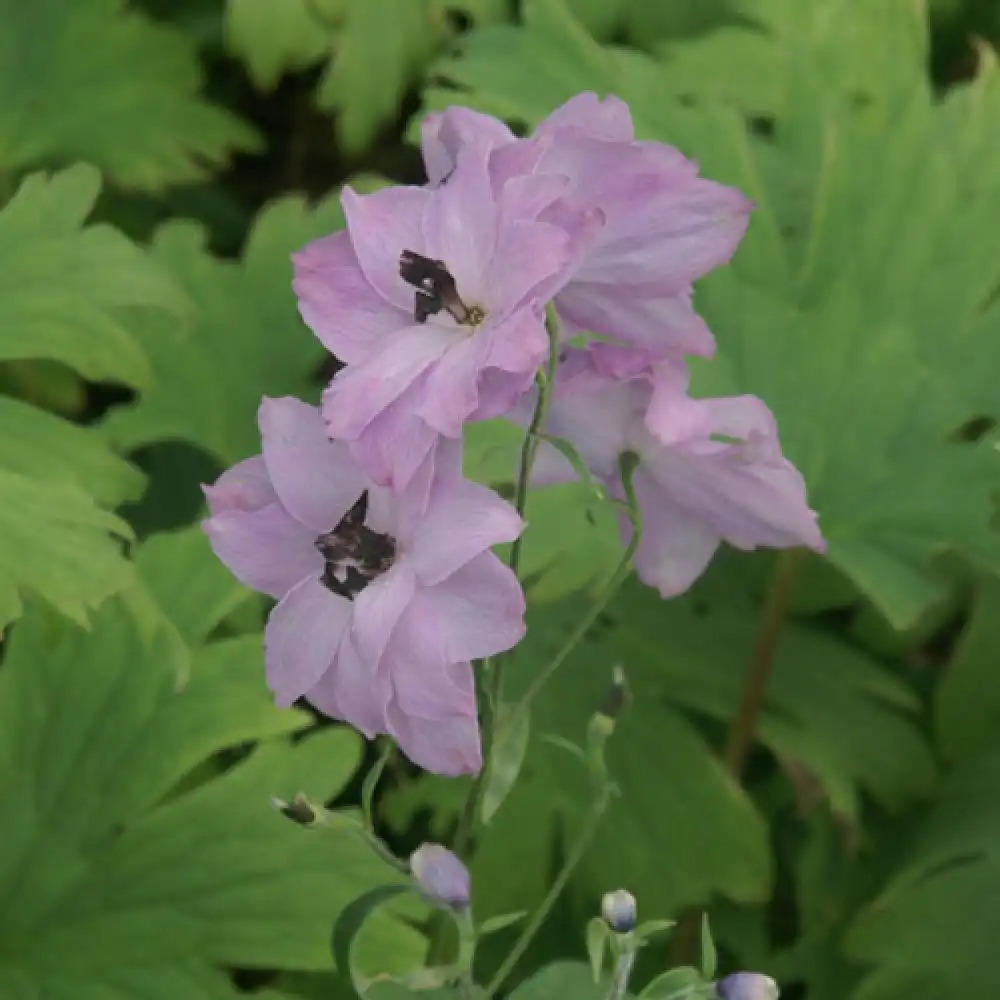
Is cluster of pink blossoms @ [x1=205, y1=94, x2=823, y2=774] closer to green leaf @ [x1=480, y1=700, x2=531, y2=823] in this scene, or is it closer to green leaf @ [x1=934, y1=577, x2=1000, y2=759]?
green leaf @ [x1=480, y1=700, x2=531, y2=823]

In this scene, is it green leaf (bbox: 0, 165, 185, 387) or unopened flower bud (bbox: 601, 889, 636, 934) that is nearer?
unopened flower bud (bbox: 601, 889, 636, 934)

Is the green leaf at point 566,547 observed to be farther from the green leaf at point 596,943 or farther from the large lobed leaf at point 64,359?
the green leaf at point 596,943

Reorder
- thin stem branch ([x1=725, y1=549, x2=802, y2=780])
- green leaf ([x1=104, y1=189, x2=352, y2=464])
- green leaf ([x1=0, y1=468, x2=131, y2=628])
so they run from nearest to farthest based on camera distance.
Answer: green leaf ([x1=0, y1=468, x2=131, y2=628]) → thin stem branch ([x1=725, y1=549, x2=802, y2=780]) → green leaf ([x1=104, y1=189, x2=352, y2=464])

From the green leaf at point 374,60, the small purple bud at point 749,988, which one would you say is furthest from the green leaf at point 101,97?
the small purple bud at point 749,988

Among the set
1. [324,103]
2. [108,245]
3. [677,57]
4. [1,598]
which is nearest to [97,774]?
[1,598]

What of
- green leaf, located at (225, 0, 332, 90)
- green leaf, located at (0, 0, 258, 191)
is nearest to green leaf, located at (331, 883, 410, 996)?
green leaf, located at (225, 0, 332, 90)

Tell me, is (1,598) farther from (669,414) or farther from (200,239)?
(200,239)
